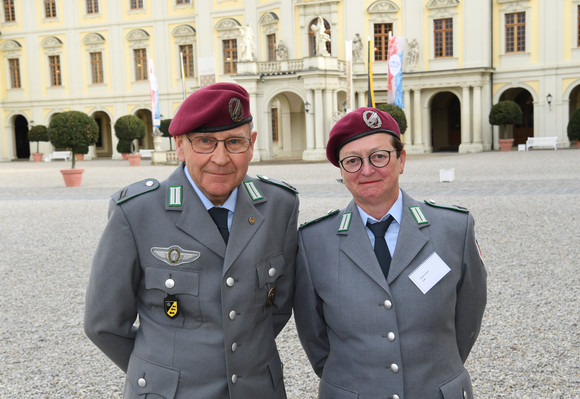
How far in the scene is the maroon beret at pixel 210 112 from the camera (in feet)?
7.07

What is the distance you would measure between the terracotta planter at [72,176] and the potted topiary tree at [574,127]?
2118 cm

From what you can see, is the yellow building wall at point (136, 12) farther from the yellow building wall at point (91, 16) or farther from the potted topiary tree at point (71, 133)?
the potted topiary tree at point (71, 133)

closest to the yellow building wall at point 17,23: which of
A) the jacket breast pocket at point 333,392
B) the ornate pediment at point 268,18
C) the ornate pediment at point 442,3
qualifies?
the ornate pediment at point 268,18

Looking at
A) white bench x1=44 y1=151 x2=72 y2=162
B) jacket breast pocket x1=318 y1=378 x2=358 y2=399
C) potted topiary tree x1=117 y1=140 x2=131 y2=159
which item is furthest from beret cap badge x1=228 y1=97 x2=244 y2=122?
white bench x1=44 y1=151 x2=72 y2=162

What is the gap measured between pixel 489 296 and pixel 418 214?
377cm

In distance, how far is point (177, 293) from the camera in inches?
85.9

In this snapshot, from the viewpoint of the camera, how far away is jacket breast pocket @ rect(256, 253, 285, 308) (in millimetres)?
2268

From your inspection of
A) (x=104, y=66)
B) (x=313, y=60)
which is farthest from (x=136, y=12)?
(x=313, y=60)

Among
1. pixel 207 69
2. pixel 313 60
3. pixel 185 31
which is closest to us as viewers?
pixel 207 69

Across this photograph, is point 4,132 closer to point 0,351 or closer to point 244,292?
point 0,351

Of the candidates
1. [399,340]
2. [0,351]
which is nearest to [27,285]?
[0,351]

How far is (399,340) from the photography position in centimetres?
225

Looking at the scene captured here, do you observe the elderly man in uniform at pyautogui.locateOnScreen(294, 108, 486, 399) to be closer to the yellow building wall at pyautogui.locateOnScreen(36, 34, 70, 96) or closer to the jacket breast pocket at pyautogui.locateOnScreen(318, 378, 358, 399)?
the jacket breast pocket at pyautogui.locateOnScreen(318, 378, 358, 399)

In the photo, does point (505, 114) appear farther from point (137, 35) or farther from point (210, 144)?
point (210, 144)
